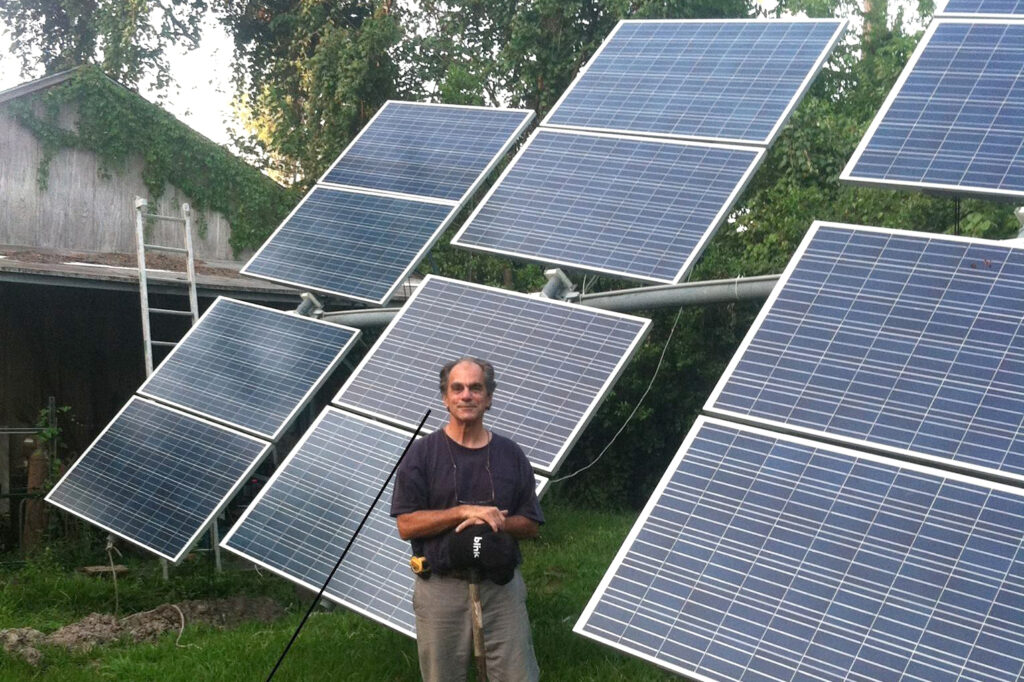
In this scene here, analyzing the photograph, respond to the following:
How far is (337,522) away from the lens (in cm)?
757

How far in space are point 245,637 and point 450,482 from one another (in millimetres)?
3802

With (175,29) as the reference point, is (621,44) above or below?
above

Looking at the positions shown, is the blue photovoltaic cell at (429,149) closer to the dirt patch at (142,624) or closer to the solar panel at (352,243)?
the solar panel at (352,243)

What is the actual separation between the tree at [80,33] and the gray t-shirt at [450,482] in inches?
1024

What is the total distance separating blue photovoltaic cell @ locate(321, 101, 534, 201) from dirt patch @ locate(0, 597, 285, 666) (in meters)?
3.65

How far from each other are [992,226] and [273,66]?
2191cm

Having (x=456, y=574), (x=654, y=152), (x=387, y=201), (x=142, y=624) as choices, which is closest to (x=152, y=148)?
(x=387, y=201)

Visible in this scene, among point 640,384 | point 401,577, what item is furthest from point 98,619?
point 640,384

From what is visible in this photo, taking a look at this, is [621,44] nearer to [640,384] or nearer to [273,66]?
[640,384]

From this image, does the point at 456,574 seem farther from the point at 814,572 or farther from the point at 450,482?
the point at 814,572

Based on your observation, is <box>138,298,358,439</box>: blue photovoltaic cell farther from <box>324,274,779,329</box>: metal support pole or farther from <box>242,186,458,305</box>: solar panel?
<box>324,274,779,329</box>: metal support pole

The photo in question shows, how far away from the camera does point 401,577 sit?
686 cm

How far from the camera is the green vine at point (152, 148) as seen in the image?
19.3 meters

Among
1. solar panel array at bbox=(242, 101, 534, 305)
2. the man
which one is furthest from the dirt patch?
the man
